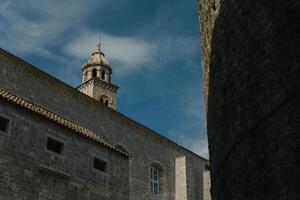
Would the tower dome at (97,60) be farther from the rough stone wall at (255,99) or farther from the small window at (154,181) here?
the rough stone wall at (255,99)

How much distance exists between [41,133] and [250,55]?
8.26 m

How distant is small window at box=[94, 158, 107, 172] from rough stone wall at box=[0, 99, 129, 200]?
0.41 feet

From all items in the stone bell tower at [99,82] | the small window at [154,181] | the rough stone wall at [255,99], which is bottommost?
the rough stone wall at [255,99]

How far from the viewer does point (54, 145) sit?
43.8 feet

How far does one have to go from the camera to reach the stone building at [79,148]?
479 inches

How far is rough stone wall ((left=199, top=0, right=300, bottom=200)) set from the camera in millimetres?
4996

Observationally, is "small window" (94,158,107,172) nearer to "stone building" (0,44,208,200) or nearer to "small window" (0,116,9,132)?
"stone building" (0,44,208,200)

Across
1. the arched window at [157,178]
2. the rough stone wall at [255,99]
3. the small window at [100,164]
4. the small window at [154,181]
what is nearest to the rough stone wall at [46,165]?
the small window at [100,164]

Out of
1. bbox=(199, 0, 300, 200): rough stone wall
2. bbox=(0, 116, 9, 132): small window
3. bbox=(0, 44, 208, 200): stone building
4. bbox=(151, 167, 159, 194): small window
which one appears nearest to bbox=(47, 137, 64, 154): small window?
bbox=(0, 44, 208, 200): stone building

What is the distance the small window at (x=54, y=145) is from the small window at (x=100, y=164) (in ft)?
4.61

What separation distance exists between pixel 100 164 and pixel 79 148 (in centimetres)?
101

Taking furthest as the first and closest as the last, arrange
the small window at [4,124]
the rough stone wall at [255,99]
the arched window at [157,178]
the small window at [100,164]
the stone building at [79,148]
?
the arched window at [157,178]
the small window at [100,164]
the stone building at [79,148]
the small window at [4,124]
the rough stone wall at [255,99]

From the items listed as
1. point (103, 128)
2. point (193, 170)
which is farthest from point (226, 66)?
point (193, 170)

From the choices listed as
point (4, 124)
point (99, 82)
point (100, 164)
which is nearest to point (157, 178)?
point (100, 164)
